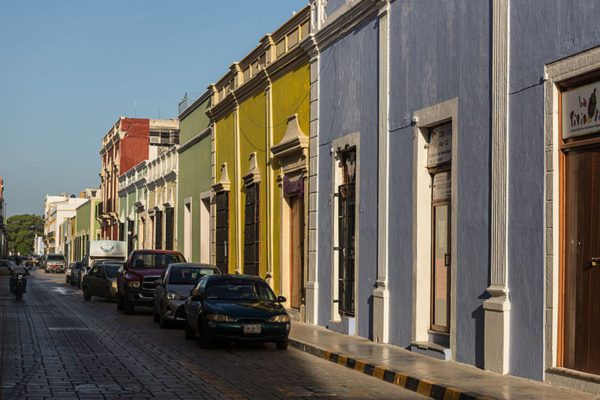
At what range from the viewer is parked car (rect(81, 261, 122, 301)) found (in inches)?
1401

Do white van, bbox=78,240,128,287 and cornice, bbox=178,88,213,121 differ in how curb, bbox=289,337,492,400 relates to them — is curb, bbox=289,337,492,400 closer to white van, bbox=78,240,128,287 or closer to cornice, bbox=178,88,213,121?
cornice, bbox=178,88,213,121

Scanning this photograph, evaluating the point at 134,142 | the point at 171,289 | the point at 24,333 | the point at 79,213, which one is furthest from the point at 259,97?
the point at 79,213

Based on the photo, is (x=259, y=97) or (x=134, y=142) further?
(x=134, y=142)

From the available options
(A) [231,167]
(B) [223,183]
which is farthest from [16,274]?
(A) [231,167]

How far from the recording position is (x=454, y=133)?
15633 mm

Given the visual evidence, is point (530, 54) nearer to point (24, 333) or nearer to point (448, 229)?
point (448, 229)

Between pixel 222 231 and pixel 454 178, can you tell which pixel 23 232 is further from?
pixel 454 178

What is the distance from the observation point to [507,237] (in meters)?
13.8

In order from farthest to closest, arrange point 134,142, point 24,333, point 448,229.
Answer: point 134,142 < point 24,333 < point 448,229

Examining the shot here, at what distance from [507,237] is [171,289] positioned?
11.5 metres

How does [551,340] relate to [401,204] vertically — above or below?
below

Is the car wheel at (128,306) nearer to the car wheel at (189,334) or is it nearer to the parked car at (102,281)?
the parked car at (102,281)

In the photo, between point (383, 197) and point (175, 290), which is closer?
point (383, 197)

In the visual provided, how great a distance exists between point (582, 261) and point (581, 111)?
1866 mm
